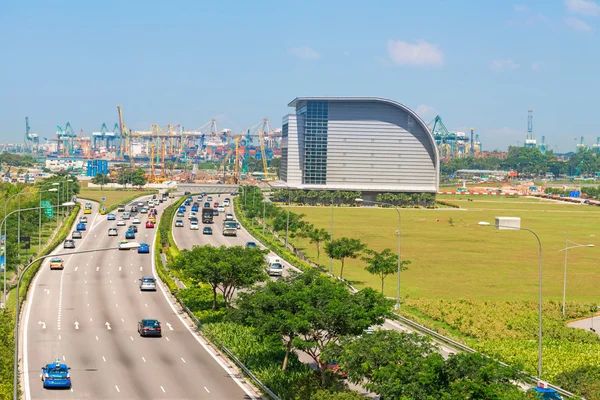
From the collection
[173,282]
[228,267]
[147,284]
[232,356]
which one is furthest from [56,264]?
[232,356]

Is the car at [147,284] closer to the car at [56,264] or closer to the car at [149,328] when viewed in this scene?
the car at [56,264]

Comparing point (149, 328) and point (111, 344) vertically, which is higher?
point (149, 328)

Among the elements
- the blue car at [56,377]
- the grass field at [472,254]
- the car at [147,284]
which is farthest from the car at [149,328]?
the grass field at [472,254]

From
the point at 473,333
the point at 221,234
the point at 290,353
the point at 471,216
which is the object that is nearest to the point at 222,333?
the point at 290,353

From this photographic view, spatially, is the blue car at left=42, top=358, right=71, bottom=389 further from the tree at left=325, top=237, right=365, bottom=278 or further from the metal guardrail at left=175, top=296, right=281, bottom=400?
the tree at left=325, top=237, right=365, bottom=278

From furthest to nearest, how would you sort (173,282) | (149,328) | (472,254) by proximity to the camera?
(472,254) < (173,282) < (149,328)

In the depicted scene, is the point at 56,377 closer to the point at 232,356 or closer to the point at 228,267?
the point at 232,356

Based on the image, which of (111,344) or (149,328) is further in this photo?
(149,328)
